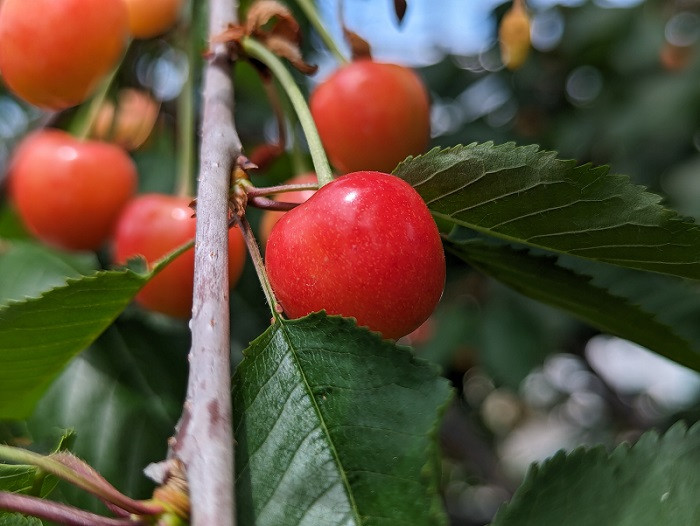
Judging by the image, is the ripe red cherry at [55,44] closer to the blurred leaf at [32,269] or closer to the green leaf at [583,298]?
the blurred leaf at [32,269]

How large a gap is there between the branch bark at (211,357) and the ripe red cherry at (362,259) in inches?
2.2

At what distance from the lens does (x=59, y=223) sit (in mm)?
1014

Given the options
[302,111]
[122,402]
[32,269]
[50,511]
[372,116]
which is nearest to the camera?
[50,511]

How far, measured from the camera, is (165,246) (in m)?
0.88

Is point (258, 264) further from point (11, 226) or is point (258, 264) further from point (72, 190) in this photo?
point (11, 226)

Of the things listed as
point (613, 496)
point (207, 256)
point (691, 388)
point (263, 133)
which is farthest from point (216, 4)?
point (691, 388)

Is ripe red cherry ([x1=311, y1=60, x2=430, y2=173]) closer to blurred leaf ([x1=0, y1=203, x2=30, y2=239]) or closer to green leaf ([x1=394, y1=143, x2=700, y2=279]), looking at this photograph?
green leaf ([x1=394, y1=143, x2=700, y2=279])

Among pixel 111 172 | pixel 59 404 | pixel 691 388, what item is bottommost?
pixel 691 388

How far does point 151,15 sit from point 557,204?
31.1 inches

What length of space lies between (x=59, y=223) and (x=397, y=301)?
64 cm

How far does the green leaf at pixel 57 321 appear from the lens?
0.60 metres

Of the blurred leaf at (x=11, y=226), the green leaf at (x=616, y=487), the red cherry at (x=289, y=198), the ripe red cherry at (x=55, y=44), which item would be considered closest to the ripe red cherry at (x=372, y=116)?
the red cherry at (x=289, y=198)

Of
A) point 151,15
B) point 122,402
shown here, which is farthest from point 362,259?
point 151,15

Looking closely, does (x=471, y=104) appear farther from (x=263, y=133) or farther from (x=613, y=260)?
(x=613, y=260)
